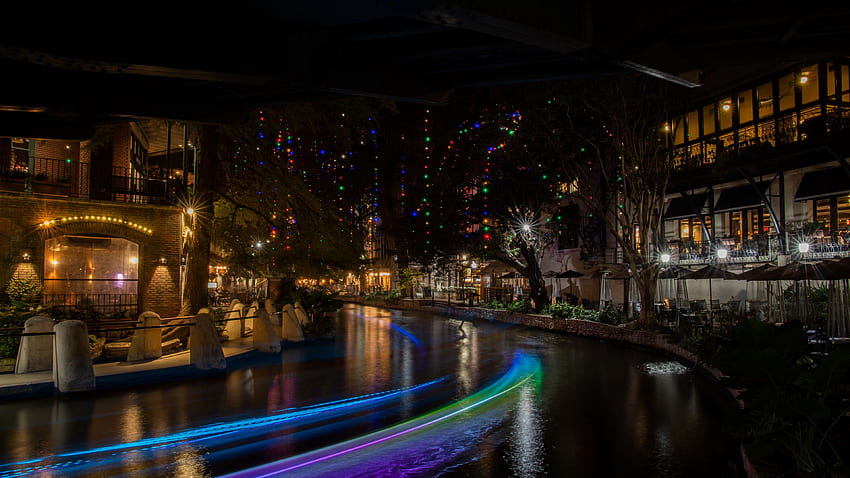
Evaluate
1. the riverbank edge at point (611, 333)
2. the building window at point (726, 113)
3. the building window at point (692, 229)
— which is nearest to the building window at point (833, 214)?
the building window at point (692, 229)

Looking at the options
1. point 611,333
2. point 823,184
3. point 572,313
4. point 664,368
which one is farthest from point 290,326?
point 823,184

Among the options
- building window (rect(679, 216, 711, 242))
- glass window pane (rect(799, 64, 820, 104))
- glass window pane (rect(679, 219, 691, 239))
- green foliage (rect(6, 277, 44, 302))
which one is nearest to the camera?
green foliage (rect(6, 277, 44, 302))

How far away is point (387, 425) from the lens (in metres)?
8.47

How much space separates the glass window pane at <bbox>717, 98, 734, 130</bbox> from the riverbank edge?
41.6 feet

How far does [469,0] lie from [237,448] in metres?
6.14

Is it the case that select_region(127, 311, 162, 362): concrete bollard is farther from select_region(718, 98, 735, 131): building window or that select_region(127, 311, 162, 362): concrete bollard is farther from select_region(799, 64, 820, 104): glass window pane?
select_region(718, 98, 735, 131): building window

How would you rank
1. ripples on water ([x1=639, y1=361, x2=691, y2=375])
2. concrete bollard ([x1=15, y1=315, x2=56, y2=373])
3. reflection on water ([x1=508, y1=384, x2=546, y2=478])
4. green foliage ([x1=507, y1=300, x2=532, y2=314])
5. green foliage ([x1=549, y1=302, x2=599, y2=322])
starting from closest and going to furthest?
reflection on water ([x1=508, y1=384, x2=546, y2=478]) < concrete bollard ([x1=15, y1=315, x2=56, y2=373]) < ripples on water ([x1=639, y1=361, x2=691, y2=375]) < green foliage ([x1=549, y1=302, x2=599, y2=322]) < green foliage ([x1=507, y1=300, x2=532, y2=314])

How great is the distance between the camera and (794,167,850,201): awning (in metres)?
21.5

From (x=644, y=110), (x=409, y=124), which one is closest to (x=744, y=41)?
(x=644, y=110)

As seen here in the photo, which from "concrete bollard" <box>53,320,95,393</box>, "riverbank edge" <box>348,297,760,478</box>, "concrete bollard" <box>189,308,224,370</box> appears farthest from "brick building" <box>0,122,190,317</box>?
"riverbank edge" <box>348,297,760,478</box>

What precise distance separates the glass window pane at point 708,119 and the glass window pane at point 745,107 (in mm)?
1758

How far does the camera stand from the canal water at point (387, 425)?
660 centimetres

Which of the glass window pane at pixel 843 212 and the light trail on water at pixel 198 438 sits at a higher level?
the glass window pane at pixel 843 212

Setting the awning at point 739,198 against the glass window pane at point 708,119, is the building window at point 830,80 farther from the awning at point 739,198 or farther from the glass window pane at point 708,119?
the glass window pane at point 708,119
